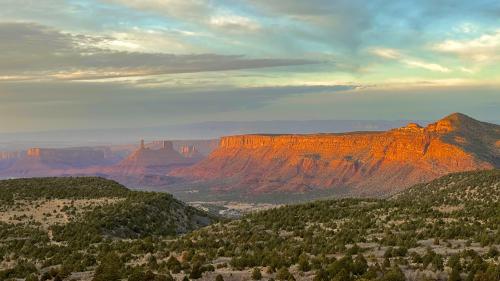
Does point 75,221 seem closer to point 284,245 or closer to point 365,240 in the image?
point 284,245

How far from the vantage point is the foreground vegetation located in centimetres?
2538

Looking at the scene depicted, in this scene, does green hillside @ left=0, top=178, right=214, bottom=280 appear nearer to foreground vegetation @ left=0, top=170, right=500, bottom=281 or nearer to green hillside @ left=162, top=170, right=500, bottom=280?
foreground vegetation @ left=0, top=170, right=500, bottom=281

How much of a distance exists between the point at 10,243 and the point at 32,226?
8.03 metres

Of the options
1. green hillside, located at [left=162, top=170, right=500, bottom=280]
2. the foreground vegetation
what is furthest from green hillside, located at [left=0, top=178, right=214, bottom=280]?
green hillside, located at [left=162, top=170, right=500, bottom=280]

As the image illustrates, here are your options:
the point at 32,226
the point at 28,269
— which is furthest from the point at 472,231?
the point at 32,226

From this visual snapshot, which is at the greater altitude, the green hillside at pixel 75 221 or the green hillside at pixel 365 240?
the green hillside at pixel 365 240

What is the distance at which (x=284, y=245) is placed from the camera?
34.0 metres

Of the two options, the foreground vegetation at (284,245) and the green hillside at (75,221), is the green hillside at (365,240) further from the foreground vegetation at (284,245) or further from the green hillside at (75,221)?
the green hillside at (75,221)

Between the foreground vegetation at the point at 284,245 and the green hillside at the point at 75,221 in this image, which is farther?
the green hillside at the point at 75,221

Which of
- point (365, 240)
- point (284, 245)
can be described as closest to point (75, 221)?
point (284, 245)

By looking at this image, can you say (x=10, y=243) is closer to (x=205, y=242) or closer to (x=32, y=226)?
(x=32, y=226)

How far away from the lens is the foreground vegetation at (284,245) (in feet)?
83.3

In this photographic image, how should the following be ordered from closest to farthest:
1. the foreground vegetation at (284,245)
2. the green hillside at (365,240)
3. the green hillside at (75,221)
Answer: the green hillside at (365,240) < the foreground vegetation at (284,245) < the green hillside at (75,221)

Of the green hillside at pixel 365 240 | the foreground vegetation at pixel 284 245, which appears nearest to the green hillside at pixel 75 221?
the foreground vegetation at pixel 284 245
